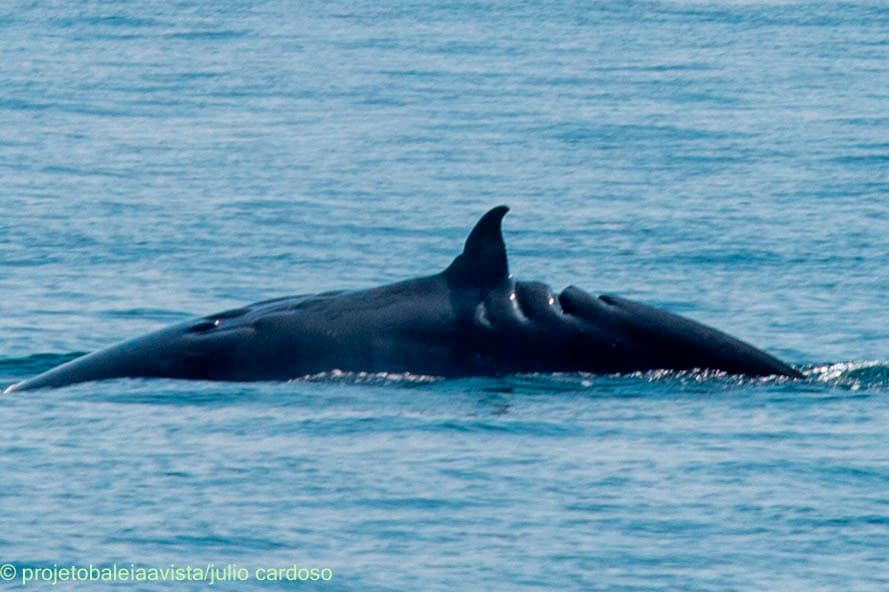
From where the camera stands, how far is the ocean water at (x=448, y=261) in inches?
497

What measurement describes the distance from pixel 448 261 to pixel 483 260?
6.54 m

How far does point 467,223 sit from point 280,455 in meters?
9.66

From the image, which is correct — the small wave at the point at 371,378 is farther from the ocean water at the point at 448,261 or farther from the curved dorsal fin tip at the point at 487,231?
the curved dorsal fin tip at the point at 487,231

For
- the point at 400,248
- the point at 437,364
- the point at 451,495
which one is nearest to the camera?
the point at 451,495

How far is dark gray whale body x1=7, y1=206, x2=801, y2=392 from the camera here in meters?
15.4

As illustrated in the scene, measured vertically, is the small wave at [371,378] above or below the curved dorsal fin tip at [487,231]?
below

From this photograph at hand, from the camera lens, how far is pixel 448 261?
21.8 meters

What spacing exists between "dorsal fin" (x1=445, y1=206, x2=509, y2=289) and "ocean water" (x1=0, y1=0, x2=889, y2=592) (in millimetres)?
659

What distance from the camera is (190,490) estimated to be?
13367mm

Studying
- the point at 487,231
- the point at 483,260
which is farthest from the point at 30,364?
the point at 487,231

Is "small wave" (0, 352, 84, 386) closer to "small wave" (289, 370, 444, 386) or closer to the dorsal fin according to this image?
"small wave" (289, 370, 444, 386)

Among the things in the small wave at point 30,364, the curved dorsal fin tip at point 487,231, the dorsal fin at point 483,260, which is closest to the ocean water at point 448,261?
the small wave at point 30,364

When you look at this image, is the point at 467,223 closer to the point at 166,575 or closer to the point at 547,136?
the point at 547,136

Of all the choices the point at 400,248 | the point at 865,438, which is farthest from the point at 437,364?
the point at 400,248
